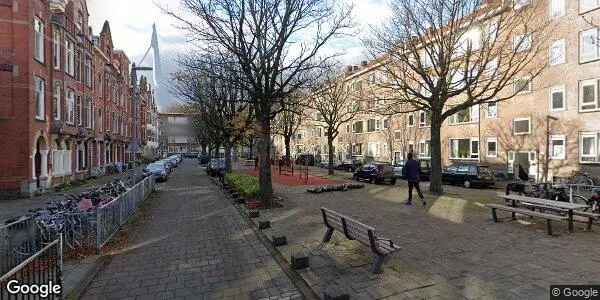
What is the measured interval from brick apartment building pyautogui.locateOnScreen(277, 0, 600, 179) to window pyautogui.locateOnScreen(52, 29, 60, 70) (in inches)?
733

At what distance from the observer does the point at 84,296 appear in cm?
545

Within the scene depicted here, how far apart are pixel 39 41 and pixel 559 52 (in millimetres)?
32039

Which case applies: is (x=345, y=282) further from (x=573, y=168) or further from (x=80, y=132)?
(x=80, y=132)

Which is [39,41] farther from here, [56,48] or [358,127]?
[358,127]

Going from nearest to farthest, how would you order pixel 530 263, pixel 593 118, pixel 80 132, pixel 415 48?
pixel 530 263, pixel 415 48, pixel 593 118, pixel 80 132

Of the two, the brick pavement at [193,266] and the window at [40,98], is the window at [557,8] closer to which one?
the brick pavement at [193,266]

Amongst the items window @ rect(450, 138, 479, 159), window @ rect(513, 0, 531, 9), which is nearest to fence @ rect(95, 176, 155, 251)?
window @ rect(513, 0, 531, 9)

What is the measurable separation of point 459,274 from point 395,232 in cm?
299

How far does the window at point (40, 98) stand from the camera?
1931cm

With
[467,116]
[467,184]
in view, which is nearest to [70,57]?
[467,184]

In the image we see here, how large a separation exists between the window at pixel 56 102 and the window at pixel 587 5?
32.7 metres

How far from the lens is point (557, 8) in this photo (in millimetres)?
24250

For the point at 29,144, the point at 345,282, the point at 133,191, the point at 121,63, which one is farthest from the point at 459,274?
the point at 121,63

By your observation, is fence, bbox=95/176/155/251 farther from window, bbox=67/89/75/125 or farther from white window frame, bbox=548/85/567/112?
white window frame, bbox=548/85/567/112
